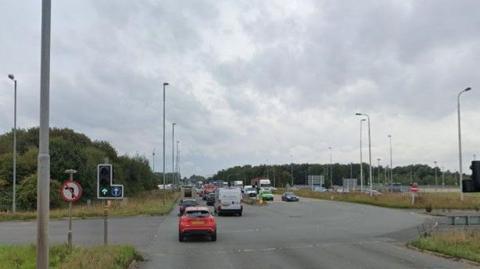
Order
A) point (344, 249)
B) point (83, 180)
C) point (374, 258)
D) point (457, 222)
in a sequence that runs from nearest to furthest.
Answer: point (374, 258)
point (344, 249)
point (457, 222)
point (83, 180)

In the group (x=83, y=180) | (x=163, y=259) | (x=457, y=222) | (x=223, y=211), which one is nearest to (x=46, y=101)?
(x=163, y=259)

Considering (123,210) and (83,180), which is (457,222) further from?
(83,180)

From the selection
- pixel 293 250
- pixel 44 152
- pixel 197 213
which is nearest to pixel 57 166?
pixel 197 213

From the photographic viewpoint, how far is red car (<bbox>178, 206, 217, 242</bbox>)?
29328 millimetres

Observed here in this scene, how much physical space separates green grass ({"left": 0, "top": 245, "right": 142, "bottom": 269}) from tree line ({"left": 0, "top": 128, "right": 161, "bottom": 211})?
22555 millimetres

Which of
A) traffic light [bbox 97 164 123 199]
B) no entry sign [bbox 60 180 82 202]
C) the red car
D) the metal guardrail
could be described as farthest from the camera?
the metal guardrail

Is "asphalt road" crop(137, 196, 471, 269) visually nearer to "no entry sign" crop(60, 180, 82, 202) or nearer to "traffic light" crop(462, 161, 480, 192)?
"no entry sign" crop(60, 180, 82, 202)

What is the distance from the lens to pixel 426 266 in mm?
19328

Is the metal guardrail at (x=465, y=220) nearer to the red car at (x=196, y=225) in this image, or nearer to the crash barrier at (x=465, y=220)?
the crash barrier at (x=465, y=220)

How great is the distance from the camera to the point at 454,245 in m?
24.2

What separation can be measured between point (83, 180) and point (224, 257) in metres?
59.3

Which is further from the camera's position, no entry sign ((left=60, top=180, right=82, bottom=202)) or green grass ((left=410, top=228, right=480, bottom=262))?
no entry sign ((left=60, top=180, right=82, bottom=202))

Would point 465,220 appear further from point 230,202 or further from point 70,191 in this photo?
point 230,202

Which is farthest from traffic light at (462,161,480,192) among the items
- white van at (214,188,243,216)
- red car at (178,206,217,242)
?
white van at (214,188,243,216)
